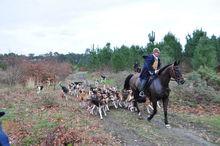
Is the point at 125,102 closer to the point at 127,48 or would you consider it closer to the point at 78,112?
the point at 78,112

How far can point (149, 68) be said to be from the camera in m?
16.4

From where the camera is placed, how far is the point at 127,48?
168 feet

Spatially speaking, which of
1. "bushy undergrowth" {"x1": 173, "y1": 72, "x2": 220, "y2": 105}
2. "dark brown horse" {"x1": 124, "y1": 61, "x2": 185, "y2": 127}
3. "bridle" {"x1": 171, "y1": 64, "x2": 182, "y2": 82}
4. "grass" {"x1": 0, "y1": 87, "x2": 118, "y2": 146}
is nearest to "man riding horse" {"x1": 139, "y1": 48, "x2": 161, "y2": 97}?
"dark brown horse" {"x1": 124, "y1": 61, "x2": 185, "y2": 127}

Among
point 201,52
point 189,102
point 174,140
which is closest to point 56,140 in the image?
point 174,140

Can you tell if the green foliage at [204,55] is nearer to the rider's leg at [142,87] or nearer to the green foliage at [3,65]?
the green foliage at [3,65]

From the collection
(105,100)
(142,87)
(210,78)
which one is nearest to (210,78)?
(210,78)

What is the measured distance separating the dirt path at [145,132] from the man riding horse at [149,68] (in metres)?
1.51

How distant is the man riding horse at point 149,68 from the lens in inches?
647

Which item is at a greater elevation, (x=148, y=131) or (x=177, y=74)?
(x=177, y=74)

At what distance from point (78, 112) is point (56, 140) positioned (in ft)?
17.7

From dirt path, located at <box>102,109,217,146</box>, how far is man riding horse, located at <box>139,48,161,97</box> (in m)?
1.51

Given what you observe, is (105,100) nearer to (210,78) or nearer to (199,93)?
(199,93)

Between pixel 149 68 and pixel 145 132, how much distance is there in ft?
9.94

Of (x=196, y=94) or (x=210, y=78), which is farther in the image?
(x=210, y=78)
